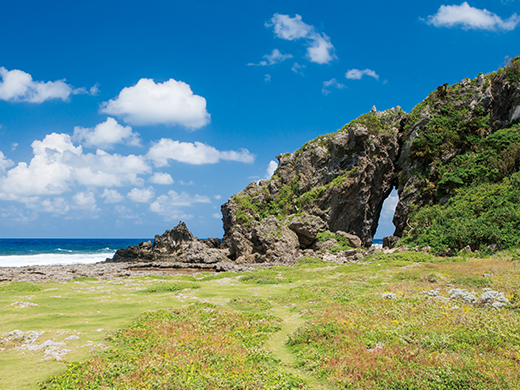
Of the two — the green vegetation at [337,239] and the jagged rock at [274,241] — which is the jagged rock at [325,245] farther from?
the jagged rock at [274,241]

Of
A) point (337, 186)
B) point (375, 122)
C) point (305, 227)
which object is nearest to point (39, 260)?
point (305, 227)

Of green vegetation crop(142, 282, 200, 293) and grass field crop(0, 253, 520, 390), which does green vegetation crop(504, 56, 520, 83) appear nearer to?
grass field crop(0, 253, 520, 390)

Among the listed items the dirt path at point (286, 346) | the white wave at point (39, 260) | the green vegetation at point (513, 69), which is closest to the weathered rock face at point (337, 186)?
the green vegetation at point (513, 69)

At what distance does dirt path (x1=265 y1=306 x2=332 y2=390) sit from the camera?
301 inches

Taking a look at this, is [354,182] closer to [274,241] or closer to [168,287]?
[274,241]

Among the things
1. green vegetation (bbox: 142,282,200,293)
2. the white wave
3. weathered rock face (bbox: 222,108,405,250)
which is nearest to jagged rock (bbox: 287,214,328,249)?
weathered rock face (bbox: 222,108,405,250)

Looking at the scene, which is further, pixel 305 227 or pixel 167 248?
pixel 167 248

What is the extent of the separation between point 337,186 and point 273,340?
42004 millimetres

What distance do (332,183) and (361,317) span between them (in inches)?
1591

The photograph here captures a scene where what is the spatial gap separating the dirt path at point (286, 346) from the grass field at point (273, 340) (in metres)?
0.04

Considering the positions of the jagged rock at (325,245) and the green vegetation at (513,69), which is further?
the green vegetation at (513,69)

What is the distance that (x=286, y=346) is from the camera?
9.89 metres

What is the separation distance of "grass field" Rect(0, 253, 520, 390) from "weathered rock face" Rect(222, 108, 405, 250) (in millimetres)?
32024

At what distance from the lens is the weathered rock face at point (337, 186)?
50.7 m
